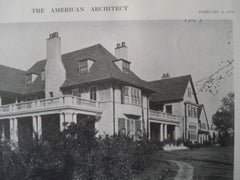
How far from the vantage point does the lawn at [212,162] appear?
4.80 ft

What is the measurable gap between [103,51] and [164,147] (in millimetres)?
535

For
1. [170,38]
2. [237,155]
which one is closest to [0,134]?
[170,38]

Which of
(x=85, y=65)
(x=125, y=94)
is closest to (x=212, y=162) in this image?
(x=125, y=94)

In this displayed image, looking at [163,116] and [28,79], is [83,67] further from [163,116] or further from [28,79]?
[163,116]

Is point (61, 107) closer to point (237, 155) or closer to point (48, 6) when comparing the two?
point (48, 6)

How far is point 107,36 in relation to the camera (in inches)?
59.1

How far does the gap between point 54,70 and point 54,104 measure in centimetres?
17

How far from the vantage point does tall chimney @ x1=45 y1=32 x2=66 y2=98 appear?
4.93ft

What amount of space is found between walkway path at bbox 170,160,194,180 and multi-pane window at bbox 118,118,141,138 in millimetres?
239

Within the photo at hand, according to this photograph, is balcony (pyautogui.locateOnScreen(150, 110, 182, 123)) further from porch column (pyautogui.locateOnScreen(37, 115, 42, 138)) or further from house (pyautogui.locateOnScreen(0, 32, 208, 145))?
porch column (pyautogui.locateOnScreen(37, 115, 42, 138))

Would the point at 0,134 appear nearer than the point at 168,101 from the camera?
Yes

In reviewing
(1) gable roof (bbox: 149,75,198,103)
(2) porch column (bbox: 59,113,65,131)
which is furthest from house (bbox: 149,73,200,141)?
(2) porch column (bbox: 59,113,65,131)

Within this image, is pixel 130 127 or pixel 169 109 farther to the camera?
pixel 169 109

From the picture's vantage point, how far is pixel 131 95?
1527 millimetres
